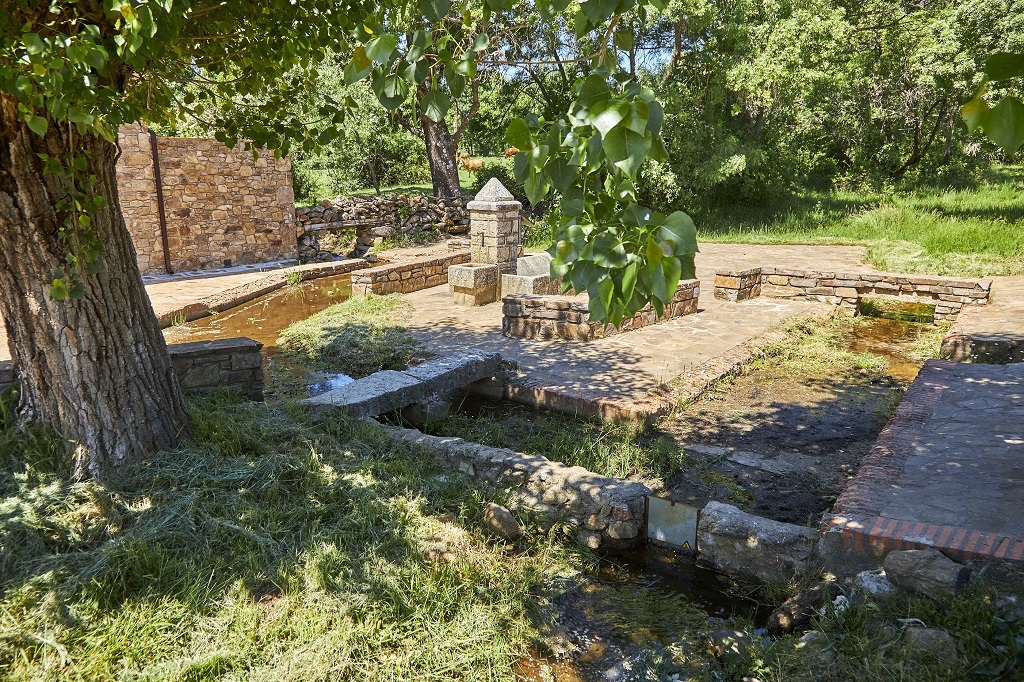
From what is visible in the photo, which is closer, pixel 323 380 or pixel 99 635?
pixel 99 635

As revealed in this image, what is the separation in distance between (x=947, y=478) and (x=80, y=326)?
15.6 feet

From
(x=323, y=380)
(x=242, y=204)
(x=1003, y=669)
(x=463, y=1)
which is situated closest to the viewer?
(x=463, y=1)

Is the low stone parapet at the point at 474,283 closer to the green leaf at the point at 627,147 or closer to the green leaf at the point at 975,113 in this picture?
the green leaf at the point at 627,147

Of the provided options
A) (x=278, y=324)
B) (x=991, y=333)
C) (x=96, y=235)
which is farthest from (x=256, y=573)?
(x=991, y=333)

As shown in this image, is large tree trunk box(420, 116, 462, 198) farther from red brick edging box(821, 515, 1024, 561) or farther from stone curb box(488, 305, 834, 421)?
red brick edging box(821, 515, 1024, 561)

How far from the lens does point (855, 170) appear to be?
1032 inches

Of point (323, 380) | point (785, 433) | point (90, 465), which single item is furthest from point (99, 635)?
point (785, 433)

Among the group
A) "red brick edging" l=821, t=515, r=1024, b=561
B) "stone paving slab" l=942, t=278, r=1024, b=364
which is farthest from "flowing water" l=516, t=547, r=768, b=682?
"stone paving slab" l=942, t=278, r=1024, b=364

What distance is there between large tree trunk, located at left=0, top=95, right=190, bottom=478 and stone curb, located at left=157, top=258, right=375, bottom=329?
4381 millimetres

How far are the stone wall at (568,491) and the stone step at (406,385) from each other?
0.97 m

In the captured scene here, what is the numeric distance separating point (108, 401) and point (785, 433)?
15.8ft

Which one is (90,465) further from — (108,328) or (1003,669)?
(1003,669)

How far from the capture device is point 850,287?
1065cm

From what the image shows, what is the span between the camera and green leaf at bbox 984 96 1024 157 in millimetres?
1293
